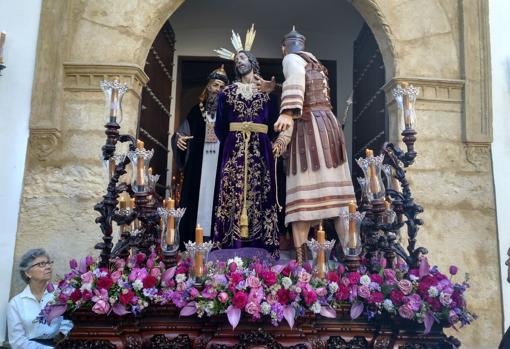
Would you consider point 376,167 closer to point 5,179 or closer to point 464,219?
point 464,219

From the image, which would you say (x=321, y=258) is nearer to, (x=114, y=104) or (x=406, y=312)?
(x=406, y=312)

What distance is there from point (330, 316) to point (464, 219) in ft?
8.79

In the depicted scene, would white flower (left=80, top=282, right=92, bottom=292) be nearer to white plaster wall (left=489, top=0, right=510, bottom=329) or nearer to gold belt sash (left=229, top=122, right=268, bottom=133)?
gold belt sash (left=229, top=122, right=268, bottom=133)

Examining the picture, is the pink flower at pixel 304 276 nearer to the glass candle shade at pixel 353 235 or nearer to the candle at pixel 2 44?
the glass candle shade at pixel 353 235

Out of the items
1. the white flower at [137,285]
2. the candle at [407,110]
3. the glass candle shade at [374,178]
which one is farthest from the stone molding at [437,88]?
the white flower at [137,285]

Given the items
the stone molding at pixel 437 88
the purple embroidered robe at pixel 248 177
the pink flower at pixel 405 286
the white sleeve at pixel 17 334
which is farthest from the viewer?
the stone molding at pixel 437 88

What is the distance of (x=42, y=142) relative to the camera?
565 cm

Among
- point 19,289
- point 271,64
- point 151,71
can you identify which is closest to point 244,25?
point 271,64

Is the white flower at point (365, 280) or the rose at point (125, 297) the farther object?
the white flower at point (365, 280)

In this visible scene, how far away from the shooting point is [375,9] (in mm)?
6086

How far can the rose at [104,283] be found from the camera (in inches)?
139

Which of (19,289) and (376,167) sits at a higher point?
(376,167)

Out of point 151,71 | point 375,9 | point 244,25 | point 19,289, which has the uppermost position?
point 244,25

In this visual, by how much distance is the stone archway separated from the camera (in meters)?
5.53
